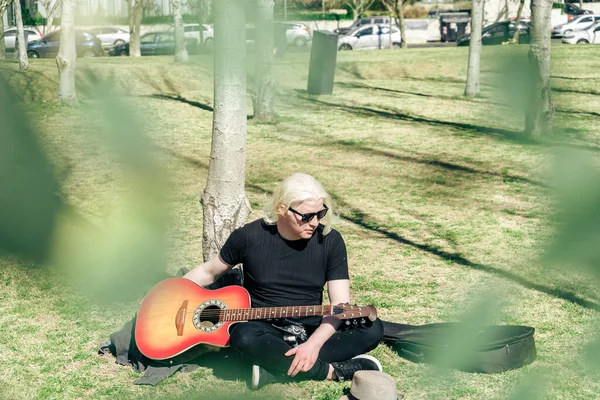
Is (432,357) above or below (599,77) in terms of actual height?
below

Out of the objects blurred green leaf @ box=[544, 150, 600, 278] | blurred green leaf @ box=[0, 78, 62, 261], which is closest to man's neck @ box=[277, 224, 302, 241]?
blurred green leaf @ box=[0, 78, 62, 261]

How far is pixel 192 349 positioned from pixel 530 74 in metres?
2.82

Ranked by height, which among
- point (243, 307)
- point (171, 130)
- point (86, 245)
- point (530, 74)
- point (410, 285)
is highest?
point (530, 74)

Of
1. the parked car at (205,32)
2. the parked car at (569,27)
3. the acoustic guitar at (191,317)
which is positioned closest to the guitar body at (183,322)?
the acoustic guitar at (191,317)

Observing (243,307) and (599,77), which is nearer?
(599,77)

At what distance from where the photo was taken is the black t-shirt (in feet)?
11.0

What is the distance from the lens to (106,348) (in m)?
3.66

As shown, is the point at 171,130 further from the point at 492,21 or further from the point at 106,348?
the point at 106,348

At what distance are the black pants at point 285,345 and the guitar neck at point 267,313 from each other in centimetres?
6

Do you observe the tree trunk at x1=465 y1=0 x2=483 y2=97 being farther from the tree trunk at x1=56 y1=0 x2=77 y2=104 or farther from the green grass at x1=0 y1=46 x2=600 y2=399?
the tree trunk at x1=56 y1=0 x2=77 y2=104

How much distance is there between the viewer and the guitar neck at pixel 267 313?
308 cm

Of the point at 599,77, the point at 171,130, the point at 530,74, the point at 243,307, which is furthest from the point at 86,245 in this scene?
the point at 243,307

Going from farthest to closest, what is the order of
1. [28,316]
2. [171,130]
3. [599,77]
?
1. [28,316]
2. [599,77]
3. [171,130]

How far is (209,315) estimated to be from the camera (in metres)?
3.20
